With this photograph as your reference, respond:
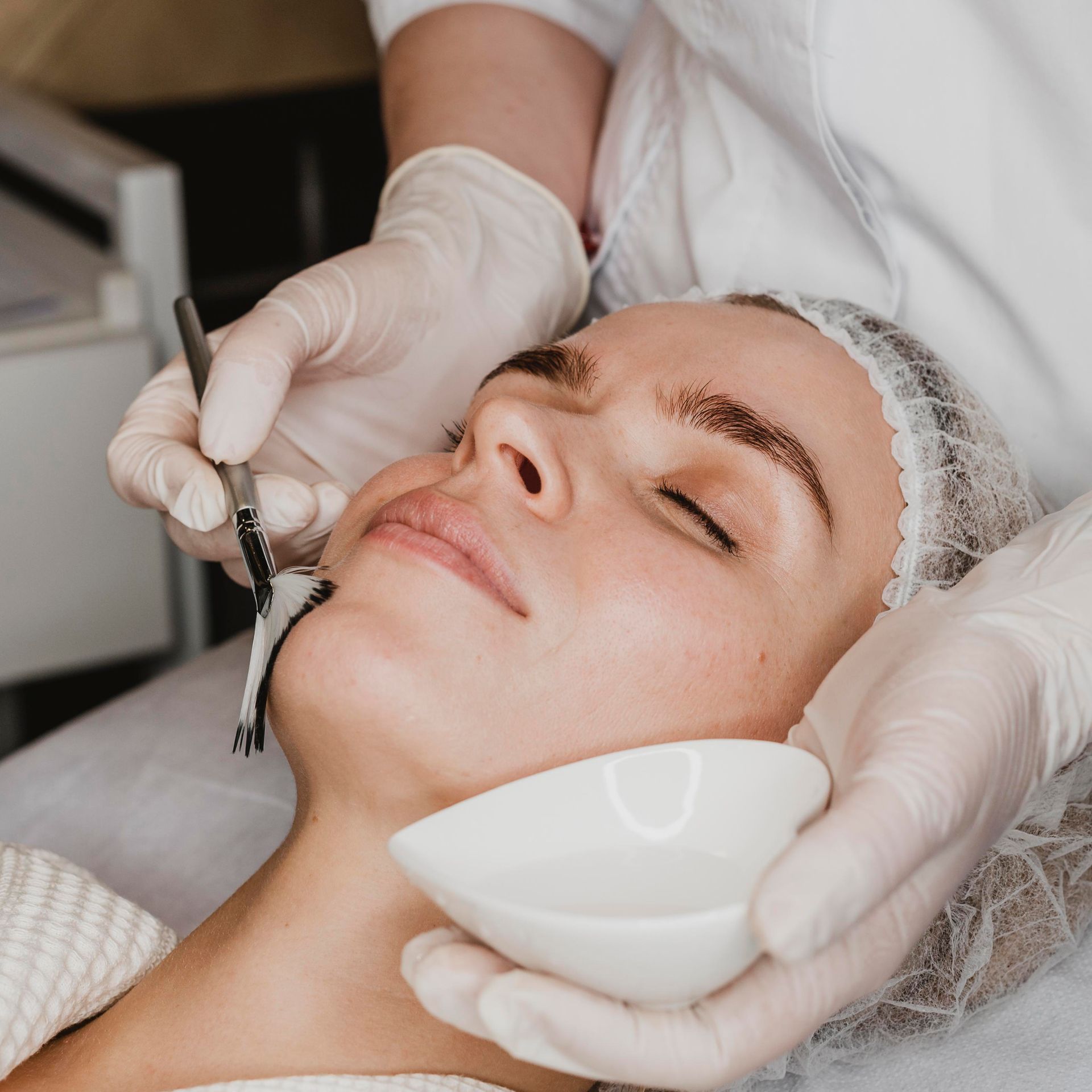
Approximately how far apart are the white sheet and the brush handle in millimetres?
489

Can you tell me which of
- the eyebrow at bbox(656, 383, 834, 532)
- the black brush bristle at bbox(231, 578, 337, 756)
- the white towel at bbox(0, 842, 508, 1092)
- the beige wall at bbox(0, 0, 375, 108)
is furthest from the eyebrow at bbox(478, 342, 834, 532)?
the beige wall at bbox(0, 0, 375, 108)

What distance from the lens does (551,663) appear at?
89 centimetres

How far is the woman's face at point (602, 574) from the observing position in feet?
2.90

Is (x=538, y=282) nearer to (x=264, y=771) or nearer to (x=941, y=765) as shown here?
(x=264, y=771)

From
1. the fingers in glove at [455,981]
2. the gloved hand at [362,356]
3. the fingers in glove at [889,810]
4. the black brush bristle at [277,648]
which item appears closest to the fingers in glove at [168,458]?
the gloved hand at [362,356]

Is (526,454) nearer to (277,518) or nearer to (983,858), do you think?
(277,518)

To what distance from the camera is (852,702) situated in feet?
2.80

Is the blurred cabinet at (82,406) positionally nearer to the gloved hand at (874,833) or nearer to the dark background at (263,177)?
the dark background at (263,177)

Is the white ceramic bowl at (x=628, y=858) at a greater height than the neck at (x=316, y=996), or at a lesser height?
greater

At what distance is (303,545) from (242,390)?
0.24 m

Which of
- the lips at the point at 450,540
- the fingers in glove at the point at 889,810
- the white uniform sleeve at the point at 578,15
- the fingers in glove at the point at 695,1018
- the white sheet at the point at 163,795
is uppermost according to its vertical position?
the white uniform sleeve at the point at 578,15

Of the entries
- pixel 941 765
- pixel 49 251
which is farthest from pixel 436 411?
pixel 49 251

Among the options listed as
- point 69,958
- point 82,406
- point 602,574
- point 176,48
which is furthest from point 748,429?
point 176,48

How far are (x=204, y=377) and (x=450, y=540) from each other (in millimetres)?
427
